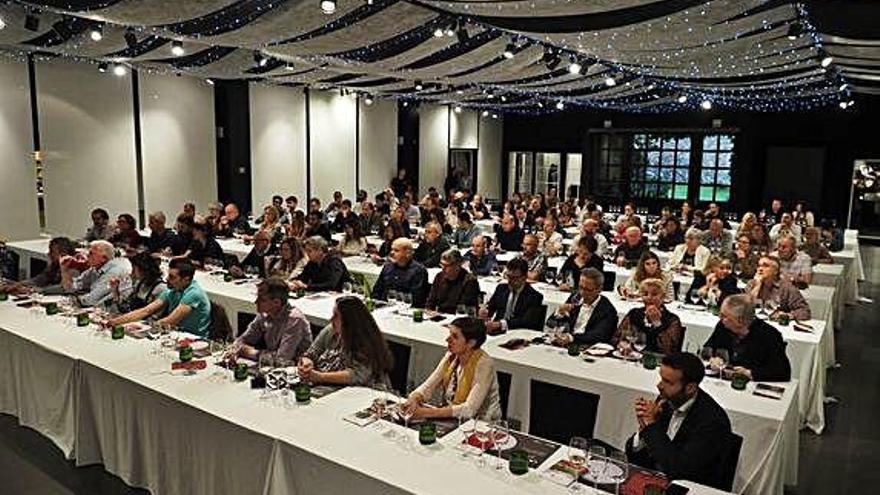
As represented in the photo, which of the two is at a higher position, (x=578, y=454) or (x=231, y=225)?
(x=231, y=225)

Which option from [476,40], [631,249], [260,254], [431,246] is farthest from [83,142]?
[631,249]

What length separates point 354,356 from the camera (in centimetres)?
424

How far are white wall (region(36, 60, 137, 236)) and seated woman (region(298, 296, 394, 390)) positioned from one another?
29.7ft

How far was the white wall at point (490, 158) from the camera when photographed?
21609 mm

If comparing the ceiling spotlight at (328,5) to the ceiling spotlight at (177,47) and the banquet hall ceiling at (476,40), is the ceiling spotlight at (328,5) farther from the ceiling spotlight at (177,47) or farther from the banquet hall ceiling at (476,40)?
the ceiling spotlight at (177,47)

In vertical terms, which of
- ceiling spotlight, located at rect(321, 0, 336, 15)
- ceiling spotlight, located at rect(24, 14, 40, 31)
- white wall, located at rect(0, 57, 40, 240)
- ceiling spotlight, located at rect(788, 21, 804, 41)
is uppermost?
ceiling spotlight, located at rect(24, 14, 40, 31)

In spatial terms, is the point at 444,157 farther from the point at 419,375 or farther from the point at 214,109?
the point at 419,375

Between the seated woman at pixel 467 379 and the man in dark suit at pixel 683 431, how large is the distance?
2.64 ft

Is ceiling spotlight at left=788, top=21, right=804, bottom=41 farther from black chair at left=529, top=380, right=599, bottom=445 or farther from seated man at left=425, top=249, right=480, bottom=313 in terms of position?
black chair at left=529, top=380, right=599, bottom=445

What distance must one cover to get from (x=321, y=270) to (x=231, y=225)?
4.84 m

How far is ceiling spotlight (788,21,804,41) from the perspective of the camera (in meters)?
6.03

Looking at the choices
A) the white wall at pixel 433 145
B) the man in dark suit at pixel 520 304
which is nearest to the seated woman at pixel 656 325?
the man in dark suit at pixel 520 304

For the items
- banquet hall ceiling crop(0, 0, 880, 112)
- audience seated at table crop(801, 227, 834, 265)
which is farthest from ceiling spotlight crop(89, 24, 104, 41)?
audience seated at table crop(801, 227, 834, 265)

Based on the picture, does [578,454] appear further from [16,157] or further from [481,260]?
[16,157]
